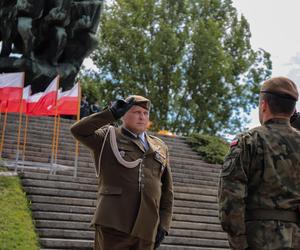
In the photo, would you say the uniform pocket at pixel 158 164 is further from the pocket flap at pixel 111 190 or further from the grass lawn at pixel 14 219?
the grass lawn at pixel 14 219

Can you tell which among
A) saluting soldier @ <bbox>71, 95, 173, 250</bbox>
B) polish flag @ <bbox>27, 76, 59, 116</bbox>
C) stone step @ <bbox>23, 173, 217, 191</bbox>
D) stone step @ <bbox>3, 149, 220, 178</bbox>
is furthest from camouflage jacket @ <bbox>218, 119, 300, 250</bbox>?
stone step @ <bbox>3, 149, 220, 178</bbox>

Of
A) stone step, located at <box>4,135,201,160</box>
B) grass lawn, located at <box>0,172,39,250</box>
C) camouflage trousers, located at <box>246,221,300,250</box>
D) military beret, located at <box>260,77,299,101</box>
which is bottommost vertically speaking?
grass lawn, located at <box>0,172,39,250</box>

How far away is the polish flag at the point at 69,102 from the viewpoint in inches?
479

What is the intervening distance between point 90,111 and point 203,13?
18094 millimetres

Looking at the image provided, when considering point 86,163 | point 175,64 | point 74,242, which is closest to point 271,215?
point 74,242

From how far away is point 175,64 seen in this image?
33.7m

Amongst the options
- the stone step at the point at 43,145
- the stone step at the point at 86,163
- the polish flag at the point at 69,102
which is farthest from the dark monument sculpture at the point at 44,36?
the polish flag at the point at 69,102

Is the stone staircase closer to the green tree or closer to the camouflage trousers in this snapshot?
the camouflage trousers

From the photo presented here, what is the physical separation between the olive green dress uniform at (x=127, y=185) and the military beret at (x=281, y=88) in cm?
128

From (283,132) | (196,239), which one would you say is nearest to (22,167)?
(196,239)

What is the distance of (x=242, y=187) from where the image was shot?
3174mm

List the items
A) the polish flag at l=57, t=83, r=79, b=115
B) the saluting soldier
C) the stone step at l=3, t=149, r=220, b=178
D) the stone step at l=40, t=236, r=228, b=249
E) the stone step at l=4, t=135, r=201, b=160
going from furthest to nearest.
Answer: the stone step at l=4, t=135, r=201, b=160 → the stone step at l=3, t=149, r=220, b=178 → the polish flag at l=57, t=83, r=79, b=115 → the stone step at l=40, t=236, r=228, b=249 → the saluting soldier

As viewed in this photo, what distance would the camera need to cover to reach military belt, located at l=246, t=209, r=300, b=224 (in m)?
3.14

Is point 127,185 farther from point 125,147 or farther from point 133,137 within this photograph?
point 133,137
